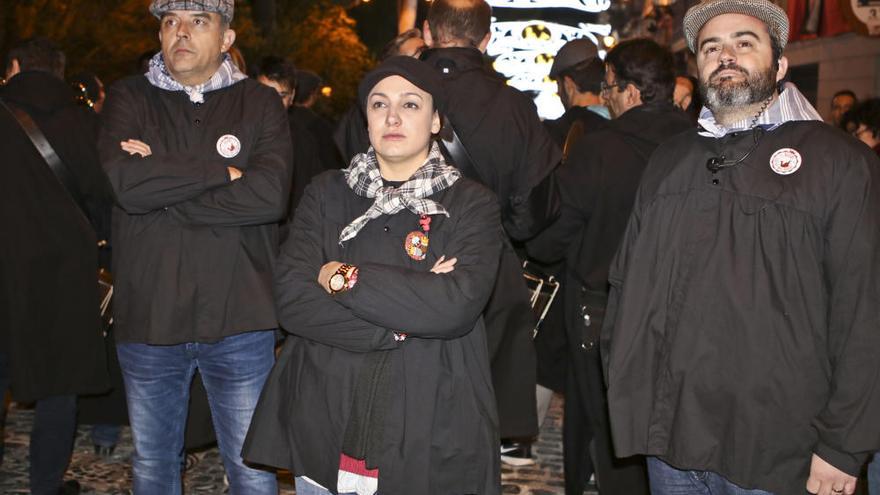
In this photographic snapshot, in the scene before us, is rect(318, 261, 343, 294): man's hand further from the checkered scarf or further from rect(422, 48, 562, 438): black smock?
rect(422, 48, 562, 438): black smock

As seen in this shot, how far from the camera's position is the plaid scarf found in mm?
4328

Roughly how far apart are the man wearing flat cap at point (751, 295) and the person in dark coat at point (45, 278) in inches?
118

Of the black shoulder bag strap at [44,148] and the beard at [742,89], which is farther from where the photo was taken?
the black shoulder bag strap at [44,148]

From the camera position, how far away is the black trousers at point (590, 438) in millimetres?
5176

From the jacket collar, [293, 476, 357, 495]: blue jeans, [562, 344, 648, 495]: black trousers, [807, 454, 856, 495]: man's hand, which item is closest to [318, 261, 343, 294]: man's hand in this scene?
[293, 476, 357, 495]: blue jeans

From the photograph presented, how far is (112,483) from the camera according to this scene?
19.8ft

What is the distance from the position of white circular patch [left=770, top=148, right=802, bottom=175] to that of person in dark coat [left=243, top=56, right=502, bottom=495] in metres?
0.96

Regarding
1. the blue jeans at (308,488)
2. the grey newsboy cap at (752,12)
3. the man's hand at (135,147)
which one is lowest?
the blue jeans at (308,488)

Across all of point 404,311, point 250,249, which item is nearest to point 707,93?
point 404,311

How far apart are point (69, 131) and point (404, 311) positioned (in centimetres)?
313

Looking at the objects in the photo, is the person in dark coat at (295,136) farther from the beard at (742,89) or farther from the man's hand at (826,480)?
the man's hand at (826,480)

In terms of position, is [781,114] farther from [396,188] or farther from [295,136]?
[295,136]

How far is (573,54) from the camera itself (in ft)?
21.9

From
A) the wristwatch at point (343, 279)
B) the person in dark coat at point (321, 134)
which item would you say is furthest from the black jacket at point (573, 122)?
the wristwatch at point (343, 279)
